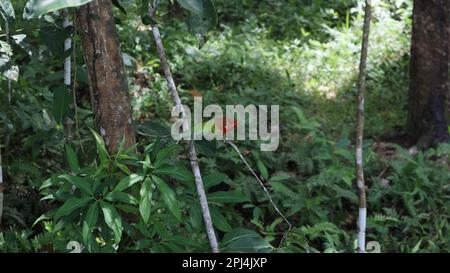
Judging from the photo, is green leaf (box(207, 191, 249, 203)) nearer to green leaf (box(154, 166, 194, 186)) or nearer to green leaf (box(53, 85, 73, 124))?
green leaf (box(154, 166, 194, 186))

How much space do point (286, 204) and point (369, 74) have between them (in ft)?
7.89

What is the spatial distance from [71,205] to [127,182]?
0.22 meters

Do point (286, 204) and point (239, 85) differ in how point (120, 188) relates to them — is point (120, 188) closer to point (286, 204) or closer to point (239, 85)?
point (286, 204)

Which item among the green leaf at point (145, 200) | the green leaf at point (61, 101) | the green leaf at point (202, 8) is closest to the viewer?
the green leaf at point (202, 8)

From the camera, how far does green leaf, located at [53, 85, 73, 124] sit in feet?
9.35

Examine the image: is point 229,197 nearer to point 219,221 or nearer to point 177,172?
point 219,221

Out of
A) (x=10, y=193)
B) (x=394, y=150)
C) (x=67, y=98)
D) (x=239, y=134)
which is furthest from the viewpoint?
(x=394, y=150)

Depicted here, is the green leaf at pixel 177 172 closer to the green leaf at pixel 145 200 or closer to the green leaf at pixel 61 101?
the green leaf at pixel 145 200

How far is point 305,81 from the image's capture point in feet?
19.0

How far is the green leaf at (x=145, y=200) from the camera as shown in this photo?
2.18 meters
